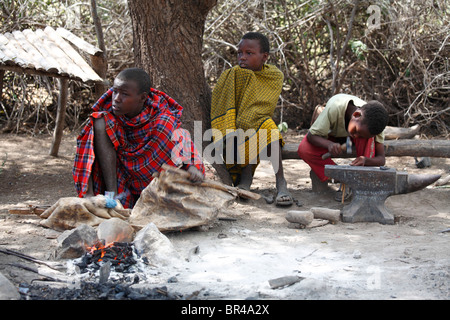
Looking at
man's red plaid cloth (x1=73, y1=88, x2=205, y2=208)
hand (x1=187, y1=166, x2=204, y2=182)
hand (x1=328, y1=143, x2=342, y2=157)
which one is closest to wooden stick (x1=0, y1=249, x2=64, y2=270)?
man's red plaid cloth (x1=73, y1=88, x2=205, y2=208)

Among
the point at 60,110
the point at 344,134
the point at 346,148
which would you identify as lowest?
the point at 346,148

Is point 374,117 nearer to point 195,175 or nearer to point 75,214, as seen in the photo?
point 195,175

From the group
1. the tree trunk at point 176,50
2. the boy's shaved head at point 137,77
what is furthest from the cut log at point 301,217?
the boy's shaved head at point 137,77

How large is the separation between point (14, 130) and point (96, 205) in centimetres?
352

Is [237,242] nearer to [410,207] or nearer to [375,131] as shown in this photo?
[375,131]

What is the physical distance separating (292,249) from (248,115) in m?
1.50

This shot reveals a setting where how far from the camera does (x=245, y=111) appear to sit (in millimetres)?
4277

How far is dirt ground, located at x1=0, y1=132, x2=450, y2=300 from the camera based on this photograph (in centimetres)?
243

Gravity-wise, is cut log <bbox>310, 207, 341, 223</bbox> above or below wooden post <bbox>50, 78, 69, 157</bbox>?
below

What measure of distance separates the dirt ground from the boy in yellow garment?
332 mm

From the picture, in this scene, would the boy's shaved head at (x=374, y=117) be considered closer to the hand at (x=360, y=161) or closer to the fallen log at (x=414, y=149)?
the hand at (x=360, y=161)

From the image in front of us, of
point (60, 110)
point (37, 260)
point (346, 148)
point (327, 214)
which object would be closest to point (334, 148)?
point (346, 148)

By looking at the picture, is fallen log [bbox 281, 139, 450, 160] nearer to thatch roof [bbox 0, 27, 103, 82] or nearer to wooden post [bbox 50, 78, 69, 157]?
thatch roof [bbox 0, 27, 103, 82]

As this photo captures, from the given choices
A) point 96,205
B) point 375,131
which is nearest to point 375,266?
point 375,131
